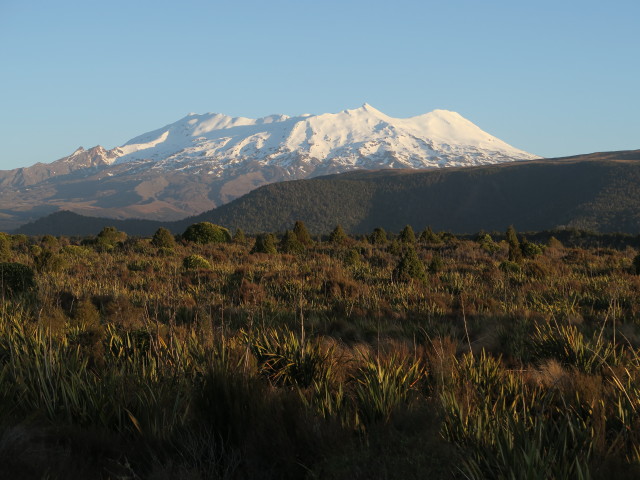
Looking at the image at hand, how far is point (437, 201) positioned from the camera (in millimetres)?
151750

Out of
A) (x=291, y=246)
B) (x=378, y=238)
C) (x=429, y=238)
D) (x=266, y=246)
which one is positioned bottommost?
(x=429, y=238)

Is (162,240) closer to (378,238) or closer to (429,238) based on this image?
(378,238)

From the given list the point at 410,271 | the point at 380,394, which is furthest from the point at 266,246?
the point at 380,394

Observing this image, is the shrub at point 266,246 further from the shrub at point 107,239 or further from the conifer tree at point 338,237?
the shrub at point 107,239

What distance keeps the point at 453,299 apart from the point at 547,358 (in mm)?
5049

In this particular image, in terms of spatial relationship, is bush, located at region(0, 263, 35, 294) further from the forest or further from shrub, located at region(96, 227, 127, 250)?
shrub, located at region(96, 227, 127, 250)

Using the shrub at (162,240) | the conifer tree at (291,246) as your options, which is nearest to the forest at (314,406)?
the conifer tree at (291,246)

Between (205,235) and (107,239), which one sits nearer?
(107,239)

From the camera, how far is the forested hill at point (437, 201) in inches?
4724

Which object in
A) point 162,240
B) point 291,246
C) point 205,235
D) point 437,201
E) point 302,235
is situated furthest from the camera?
point 437,201

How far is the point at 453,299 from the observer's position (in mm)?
10500

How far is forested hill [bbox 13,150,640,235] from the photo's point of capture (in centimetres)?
12000

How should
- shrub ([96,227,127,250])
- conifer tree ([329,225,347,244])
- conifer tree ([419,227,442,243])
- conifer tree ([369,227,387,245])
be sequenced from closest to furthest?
shrub ([96,227,127,250])
conifer tree ([329,225,347,244])
conifer tree ([369,227,387,245])
conifer tree ([419,227,442,243])

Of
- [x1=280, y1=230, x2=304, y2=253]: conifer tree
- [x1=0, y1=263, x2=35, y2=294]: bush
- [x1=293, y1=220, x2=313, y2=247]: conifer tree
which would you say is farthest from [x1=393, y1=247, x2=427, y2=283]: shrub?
[x1=293, y1=220, x2=313, y2=247]: conifer tree
